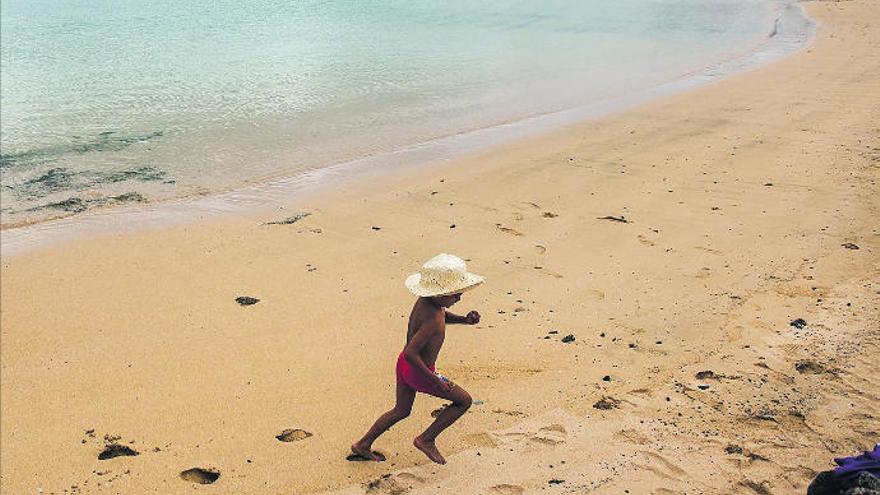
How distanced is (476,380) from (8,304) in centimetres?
457

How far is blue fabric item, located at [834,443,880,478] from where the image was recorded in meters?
3.57

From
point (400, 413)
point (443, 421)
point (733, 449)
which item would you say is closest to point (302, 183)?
point (400, 413)

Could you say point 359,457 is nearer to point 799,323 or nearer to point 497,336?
point 497,336

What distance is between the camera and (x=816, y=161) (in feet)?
32.1

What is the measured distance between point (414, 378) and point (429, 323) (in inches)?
13.7

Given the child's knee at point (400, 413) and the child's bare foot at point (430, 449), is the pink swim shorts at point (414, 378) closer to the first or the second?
the child's knee at point (400, 413)

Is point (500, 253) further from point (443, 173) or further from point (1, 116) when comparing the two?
point (1, 116)

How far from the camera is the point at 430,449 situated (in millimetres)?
4414

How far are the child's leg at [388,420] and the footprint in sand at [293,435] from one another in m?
0.42

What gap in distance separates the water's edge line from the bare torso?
5631mm

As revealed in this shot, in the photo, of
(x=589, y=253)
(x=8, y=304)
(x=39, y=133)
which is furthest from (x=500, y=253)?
(x=39, y=133)

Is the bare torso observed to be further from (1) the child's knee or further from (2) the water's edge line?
(2) the water's edge line

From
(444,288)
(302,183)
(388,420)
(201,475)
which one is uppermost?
(444,288)

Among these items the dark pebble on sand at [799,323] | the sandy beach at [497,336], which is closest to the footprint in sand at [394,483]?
the sandy beach at [497,336]
